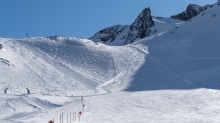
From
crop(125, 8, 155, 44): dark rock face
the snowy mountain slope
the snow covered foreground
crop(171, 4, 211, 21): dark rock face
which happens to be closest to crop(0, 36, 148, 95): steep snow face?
the snow covered foreground

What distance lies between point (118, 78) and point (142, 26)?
64.8 m

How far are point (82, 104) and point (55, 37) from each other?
33952mm

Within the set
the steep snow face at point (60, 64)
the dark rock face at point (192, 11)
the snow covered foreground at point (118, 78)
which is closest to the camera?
the snow covered foreground at point (118, 78)

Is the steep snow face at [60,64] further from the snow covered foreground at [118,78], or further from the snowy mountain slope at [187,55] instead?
the snowy mountain slope at [187,55]

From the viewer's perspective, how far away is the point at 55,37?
5481 centimetres

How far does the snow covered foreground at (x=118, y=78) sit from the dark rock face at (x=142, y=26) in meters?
30.7

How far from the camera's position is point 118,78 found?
3875 cm

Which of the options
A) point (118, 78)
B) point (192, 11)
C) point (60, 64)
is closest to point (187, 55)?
point (118, 78)

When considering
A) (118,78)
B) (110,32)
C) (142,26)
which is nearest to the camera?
(118,78)

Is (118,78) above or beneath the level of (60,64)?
beneath

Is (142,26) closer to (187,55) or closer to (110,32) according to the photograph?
(110,32)

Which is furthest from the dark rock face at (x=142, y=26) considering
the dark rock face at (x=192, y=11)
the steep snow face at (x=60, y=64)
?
the steep snow face at (x=60, y=64)

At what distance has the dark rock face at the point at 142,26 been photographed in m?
→ 98.3

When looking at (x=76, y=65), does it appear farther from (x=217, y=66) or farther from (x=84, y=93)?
(x=217, y=66)
